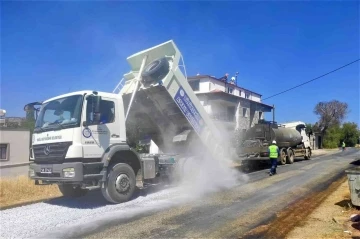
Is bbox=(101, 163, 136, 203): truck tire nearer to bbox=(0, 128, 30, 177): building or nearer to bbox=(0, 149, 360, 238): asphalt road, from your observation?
bbox=(0, 149, 360, 238): asphalt road

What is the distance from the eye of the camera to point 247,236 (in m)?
4.92

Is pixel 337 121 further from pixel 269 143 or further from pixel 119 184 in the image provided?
pixel 119 184

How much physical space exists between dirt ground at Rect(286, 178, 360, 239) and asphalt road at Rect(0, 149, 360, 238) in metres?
0.74

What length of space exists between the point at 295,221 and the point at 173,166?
436 centimetres

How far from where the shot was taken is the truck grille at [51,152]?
22.2 feet

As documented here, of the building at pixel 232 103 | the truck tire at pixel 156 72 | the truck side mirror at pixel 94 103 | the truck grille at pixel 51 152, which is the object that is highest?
the building at pixel 232 103

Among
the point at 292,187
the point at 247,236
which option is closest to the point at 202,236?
the point at 247,236

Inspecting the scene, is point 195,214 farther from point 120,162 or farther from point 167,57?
point 167,57

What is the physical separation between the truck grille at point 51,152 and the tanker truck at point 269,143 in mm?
9190

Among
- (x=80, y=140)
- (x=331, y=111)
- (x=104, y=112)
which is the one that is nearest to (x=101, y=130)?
(x=104, y=112)

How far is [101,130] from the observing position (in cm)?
726

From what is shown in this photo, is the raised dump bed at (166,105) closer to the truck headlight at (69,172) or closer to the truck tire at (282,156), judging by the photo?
the truck headlight at (69,172)

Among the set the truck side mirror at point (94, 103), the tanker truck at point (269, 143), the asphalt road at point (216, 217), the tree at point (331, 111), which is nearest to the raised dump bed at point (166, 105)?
the truck side mirror at point (94, 103)

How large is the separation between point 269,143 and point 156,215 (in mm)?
11820
